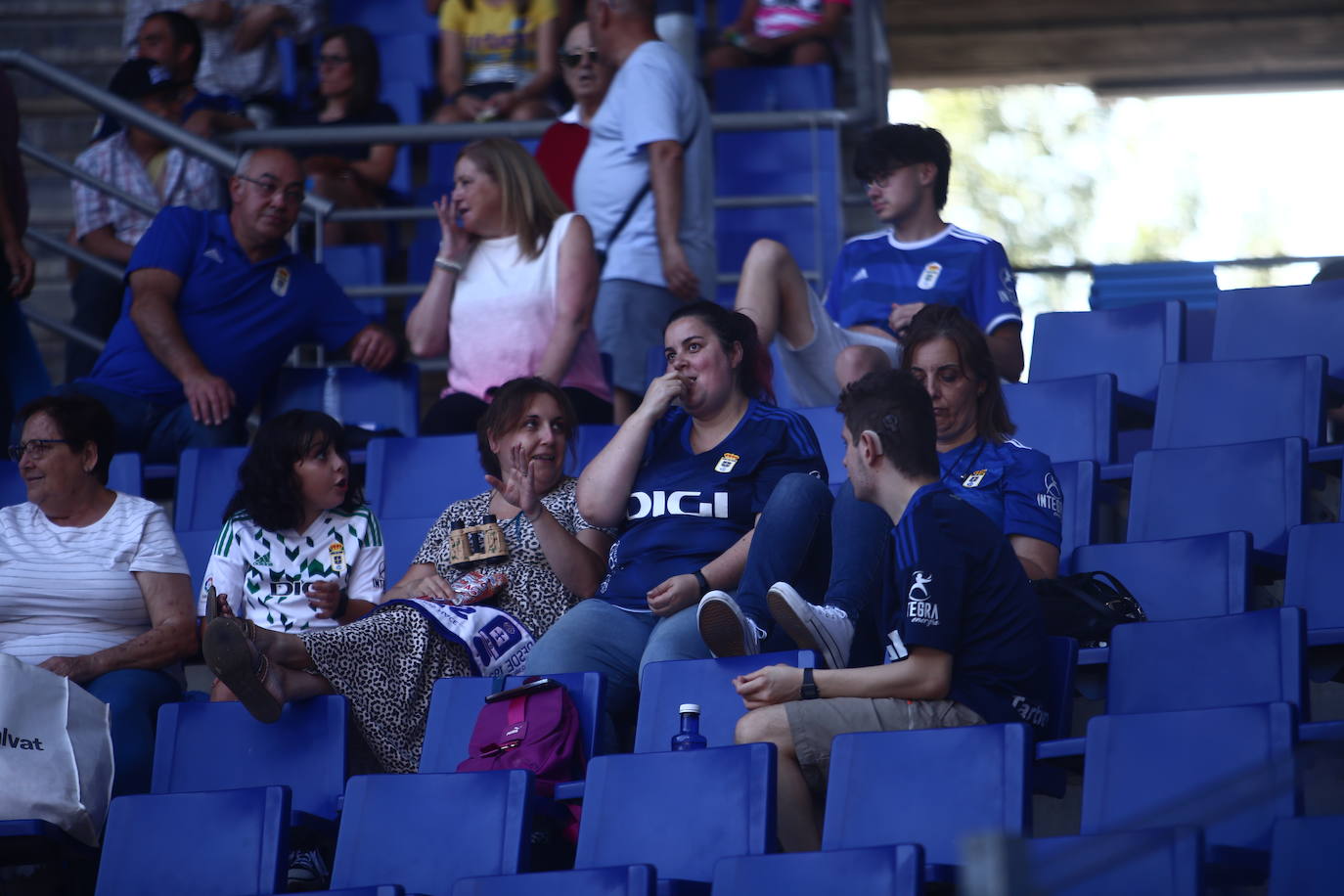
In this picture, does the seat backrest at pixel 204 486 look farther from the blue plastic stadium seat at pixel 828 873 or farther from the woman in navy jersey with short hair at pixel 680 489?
the blue plastic stadium seat at pixel 828 873

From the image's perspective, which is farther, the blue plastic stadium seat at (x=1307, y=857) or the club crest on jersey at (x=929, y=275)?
the club crest on jersey at (x=929, y=275)

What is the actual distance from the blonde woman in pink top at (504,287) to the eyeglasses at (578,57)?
69 cm

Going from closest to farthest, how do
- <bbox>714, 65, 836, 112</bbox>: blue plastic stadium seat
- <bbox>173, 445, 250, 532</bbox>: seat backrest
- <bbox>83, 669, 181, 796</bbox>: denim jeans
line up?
1. <bbox>83, 669, 181, 796</bbox>: denim jeans
2. <bbox>173, 445, 250, 532</bbox>: seat backrest
3. <bbox>714, 65, 836, 112</bbox>: blue plastic stadium seat

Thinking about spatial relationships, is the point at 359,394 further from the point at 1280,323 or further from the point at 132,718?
the point at 1280,323

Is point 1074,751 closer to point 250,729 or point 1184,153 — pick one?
point 250,729

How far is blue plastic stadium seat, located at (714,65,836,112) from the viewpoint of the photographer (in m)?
6.35

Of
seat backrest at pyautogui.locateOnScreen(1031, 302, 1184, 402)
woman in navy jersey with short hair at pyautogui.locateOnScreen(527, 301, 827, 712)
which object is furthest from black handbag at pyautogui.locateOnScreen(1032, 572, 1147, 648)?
seat backrest at pyautogui.locateOnScreen(1031, 302, 1184, 402)

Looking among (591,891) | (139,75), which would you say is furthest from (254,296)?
(591,891)

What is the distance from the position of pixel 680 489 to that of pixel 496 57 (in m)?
3.31

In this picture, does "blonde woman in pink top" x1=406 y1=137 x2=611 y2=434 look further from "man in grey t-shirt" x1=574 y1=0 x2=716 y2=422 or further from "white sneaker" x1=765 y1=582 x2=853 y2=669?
"white sneaker" x1=765 y1=582 x2=853 y2=669

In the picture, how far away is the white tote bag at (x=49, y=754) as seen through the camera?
10.3 ft

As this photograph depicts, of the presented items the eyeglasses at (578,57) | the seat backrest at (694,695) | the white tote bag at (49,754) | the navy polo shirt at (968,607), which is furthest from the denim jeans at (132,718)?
the eyeglasses at (578,57)

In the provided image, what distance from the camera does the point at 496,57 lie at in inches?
254

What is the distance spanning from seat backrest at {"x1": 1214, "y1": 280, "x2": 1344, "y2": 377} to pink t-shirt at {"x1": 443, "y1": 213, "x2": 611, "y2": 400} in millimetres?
1534
